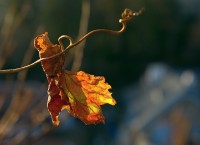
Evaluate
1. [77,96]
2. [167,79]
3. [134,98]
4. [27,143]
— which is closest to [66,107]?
[77,96]

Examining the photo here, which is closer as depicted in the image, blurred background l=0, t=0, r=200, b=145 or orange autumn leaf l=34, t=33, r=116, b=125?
orange autumn leaf l=34, t=33, r=116, b=125

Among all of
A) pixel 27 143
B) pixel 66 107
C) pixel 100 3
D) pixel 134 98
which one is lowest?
pixel 134 98

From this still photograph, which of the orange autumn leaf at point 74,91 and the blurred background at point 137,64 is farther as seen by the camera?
the blurred background at point 137,64

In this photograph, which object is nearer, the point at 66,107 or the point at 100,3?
the point at 66,107

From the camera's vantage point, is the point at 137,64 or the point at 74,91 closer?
the point at 74,91

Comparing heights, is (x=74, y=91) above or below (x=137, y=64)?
above

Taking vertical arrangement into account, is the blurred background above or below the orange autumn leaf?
below

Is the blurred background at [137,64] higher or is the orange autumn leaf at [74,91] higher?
Result: the orange autumn leaf at [74,91]

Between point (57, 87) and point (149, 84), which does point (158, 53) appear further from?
point (57, 87)
